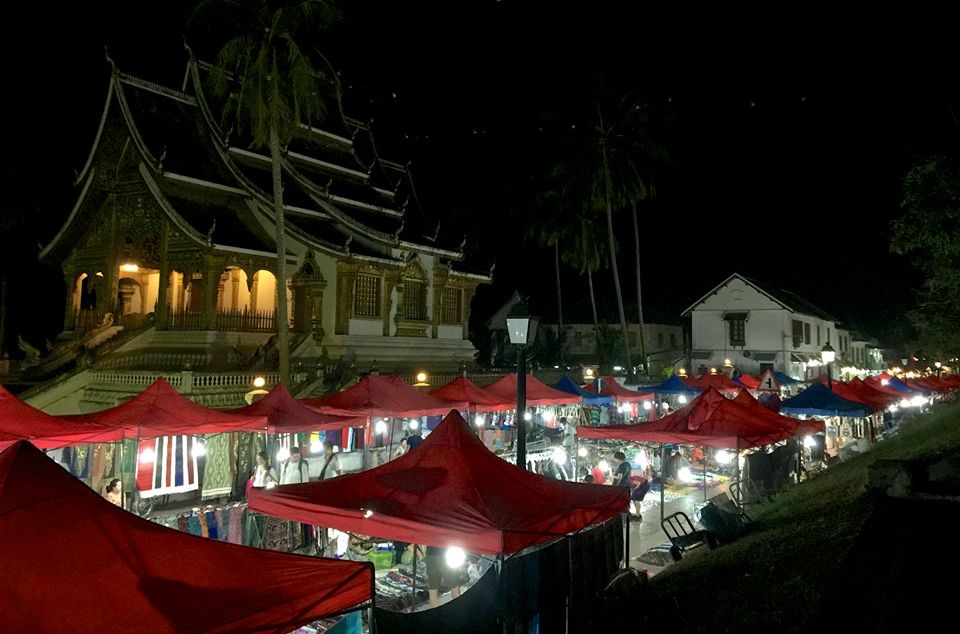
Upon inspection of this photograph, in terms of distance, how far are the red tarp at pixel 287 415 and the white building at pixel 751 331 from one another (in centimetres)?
4096

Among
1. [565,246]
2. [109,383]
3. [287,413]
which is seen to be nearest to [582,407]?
[287,413]

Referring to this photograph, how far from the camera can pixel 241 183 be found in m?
25.1

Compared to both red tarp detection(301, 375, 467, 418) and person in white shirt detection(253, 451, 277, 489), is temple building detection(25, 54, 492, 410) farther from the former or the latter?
person in white shirt detection(253, 451, 277, 489)

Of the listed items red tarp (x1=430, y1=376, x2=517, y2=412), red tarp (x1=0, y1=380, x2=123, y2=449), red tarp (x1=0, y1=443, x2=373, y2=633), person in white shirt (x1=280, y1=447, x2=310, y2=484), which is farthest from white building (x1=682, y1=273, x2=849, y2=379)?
red tarp (x1=0, y1=443, x2=373, y2=633)

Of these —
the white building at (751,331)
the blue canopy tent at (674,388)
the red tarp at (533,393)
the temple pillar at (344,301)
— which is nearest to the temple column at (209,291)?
the temple pillar at (344,301)

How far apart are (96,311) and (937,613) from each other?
26633 millimetres

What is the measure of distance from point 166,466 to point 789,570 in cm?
1185

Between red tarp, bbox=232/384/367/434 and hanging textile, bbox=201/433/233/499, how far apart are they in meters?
1.38

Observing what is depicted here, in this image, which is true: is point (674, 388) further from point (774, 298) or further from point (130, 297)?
point (774, 298)

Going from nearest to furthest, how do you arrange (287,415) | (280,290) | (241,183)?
(287,415), (280,290), (241,183)

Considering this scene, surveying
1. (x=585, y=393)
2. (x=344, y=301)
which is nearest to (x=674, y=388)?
(x=585, y=393)

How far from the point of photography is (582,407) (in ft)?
78.5

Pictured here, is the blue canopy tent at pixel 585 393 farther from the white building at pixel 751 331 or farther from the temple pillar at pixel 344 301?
the white building at pixel 751 331

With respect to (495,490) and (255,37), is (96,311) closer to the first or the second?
(255,37)
